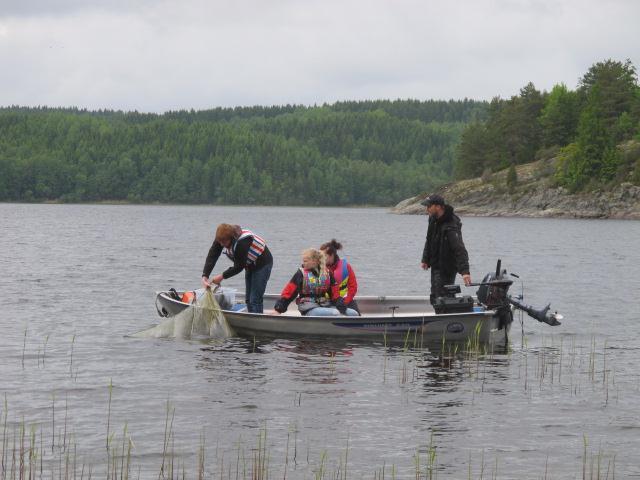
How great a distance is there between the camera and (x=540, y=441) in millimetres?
12750

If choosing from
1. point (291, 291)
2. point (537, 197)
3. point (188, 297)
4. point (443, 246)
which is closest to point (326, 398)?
point (443, 246)

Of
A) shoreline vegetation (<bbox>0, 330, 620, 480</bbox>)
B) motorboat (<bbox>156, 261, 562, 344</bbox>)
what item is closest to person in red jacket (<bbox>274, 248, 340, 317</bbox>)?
motorboat (<bbox>156, 261, 562, 344</bbox>)

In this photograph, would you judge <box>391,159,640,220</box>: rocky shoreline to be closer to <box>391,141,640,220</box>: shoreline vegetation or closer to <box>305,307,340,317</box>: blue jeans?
<box>391,141,640,220</box>: shoreline vegetation

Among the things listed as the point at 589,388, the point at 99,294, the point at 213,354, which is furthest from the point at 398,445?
the point at 99,294

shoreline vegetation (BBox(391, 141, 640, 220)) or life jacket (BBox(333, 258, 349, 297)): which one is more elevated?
shoreline vegetation (BBox(391, 141, 640, 220))

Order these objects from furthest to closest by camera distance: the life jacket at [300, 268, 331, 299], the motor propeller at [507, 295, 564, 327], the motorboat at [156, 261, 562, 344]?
the life jacket at [300, 268, 331, 299] → the motorboat at [156, 261, 562, 344] → the motor propeller at [507, 295, 564, 327]

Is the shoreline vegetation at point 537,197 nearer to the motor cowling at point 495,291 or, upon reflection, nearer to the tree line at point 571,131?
the tree line at point 571,131

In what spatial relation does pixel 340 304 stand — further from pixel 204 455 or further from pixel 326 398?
pixel 204 455

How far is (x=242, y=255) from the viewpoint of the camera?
19.5 m

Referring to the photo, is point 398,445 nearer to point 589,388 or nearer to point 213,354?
point 589,388

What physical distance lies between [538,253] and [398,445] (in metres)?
46.7

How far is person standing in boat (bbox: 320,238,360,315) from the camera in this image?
19.7 m

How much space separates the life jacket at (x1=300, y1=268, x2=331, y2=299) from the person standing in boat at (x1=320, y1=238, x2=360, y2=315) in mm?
203

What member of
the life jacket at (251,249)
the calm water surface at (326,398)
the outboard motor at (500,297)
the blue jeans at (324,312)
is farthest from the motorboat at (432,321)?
the life jacket at (251,249)
